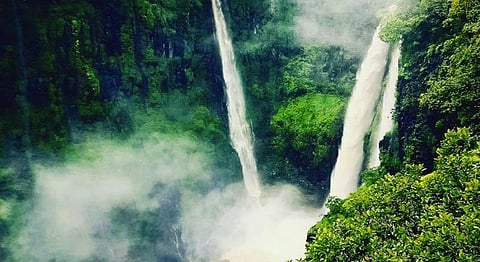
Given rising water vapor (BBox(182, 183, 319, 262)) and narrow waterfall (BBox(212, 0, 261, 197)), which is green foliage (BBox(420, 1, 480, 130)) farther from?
narrow waterfall (BBox(212, 0, 261, 197))

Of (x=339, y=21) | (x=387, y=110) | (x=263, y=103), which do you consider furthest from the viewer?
(x=339, y=21)

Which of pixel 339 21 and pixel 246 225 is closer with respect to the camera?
pixel 246 225

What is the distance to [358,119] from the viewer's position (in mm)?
18719

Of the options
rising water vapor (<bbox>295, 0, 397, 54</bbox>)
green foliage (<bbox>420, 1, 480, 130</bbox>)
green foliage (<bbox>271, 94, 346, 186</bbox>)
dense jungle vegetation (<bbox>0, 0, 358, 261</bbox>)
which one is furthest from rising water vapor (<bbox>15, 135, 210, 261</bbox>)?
green foliage (<bbox>420, 1, 480, 130</bbox>)

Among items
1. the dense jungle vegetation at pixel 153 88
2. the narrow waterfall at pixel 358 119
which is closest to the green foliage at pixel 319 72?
the dense jungle vegetation at pixel 153 88

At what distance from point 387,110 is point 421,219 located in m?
7.82

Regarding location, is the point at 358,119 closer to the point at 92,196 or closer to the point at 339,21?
the point at 339,21

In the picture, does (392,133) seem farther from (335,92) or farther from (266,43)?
(266,43)

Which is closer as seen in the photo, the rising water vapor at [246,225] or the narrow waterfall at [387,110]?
the narrow waterfall at [387,110]

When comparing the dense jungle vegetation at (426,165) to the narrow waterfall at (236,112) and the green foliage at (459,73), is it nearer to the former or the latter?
the green foliage at (459,73)

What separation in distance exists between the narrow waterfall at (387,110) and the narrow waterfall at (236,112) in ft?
16.9

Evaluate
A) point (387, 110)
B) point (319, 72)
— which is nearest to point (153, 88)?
point (319, 72)

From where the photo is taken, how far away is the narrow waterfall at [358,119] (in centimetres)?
1808

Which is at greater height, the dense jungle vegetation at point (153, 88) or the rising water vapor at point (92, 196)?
the dense jungle vegetation at point (153, 88)
